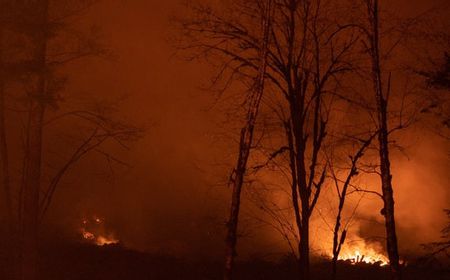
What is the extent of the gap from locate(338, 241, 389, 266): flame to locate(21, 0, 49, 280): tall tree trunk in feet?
43.3

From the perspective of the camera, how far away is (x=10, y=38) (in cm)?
1409

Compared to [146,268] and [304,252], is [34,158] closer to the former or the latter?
[146,268]

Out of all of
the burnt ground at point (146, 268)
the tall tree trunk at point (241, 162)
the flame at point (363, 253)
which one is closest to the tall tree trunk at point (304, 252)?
the tall tree trunk at point (241, 162)

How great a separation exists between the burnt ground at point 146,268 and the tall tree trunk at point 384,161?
5.64 metres

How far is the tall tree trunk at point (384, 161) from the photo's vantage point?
9.65 m

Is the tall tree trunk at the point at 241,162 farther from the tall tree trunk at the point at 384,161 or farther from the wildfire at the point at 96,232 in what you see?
→ the wildfire at the point at 96,232

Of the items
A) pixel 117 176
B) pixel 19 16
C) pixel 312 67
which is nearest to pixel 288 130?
pixel 312 67

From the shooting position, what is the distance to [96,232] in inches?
875

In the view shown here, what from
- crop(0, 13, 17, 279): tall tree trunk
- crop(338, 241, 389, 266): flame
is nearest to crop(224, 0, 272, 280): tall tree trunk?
crop(0, 13, 17, 279): tall tree trunk

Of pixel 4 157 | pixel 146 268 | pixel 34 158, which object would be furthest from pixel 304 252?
pixel 4 157

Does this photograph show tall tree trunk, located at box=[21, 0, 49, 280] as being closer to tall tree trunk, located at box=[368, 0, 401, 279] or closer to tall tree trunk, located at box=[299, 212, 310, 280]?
tall tree trunk, located at box=[299, 212, 310, 280]

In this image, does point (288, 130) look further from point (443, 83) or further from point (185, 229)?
point (185, 229)

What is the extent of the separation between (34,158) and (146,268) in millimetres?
5155

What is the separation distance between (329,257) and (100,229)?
10.2 m
